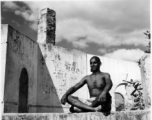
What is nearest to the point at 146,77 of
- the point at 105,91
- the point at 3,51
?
the point at 105,91

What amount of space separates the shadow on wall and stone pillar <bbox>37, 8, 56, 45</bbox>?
2445 millimetres

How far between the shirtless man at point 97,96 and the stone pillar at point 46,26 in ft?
32.2

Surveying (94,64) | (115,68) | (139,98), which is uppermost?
(115,68)

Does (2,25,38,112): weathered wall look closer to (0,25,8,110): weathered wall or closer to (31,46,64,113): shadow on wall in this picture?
(0,25,8,110): weathered wall

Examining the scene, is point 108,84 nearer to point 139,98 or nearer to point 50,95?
point 50,95

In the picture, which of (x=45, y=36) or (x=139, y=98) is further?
(x=45, y=36)

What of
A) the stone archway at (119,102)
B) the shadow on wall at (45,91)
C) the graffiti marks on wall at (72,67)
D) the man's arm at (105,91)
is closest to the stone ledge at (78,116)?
the man's arm at (105,91)

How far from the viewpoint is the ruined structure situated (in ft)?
25.4

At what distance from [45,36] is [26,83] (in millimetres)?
4463

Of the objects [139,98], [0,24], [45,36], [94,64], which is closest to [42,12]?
[45,36]

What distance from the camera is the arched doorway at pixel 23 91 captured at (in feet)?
30.2

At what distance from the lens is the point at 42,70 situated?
11.1 meters

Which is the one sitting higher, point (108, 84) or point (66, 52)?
point (66, 52)

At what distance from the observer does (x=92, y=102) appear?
3408mm
